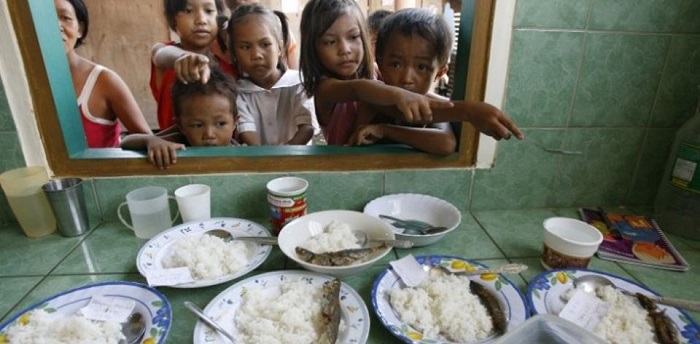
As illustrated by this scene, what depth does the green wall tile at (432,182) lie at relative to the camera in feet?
3.65

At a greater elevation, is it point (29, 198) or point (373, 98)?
point (373, 98)

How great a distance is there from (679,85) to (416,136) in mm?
791

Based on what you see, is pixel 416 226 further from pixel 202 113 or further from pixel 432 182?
pixel 202 113

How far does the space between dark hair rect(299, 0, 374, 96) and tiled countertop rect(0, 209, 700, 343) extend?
0.58m

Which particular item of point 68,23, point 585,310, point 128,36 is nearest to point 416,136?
point 585,310

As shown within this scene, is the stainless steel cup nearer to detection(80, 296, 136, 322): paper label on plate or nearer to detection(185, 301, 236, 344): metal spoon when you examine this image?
detection(80, 296, 136, 322): paper label on plate

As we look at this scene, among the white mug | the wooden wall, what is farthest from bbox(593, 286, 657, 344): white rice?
the wooden wall

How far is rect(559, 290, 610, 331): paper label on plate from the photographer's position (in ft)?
2.29

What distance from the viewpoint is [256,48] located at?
138 cm

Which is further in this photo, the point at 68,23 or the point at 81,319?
the point at 68,23

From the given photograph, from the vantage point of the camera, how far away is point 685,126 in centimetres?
100

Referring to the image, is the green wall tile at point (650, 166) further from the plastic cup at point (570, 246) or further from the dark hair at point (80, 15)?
the dark hair at point (80, 15)

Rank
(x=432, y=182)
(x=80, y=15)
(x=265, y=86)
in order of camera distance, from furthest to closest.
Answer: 1. (x=265, y=86)
2. (x=80, y=15)
3. (x=432, y=182)

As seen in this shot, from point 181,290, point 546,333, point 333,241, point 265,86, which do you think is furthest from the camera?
point 265,86
